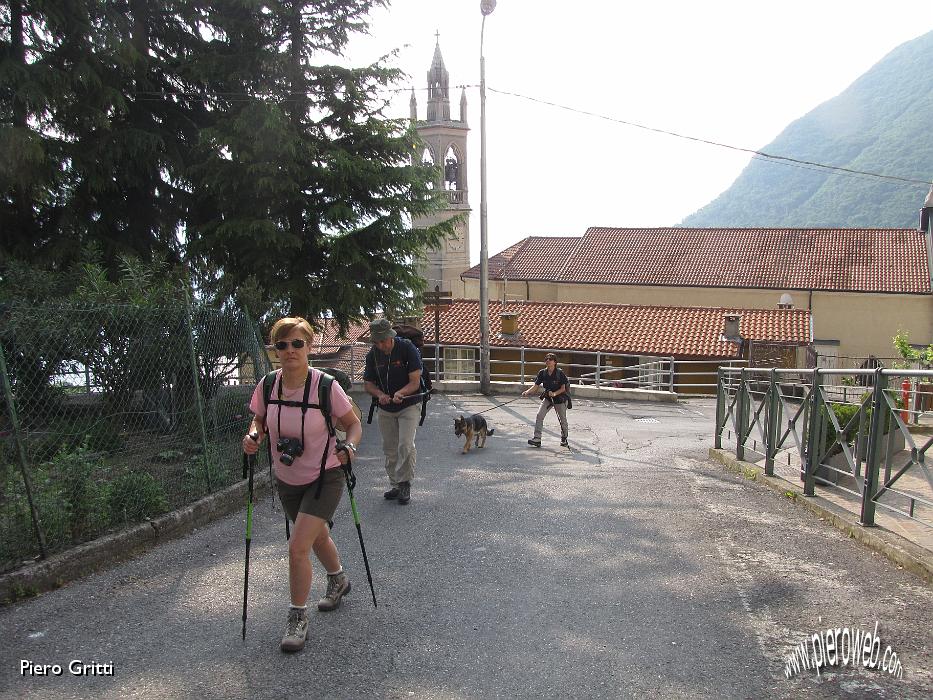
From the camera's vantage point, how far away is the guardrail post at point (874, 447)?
5.65 metres

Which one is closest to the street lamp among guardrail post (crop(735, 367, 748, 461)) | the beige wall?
guardrail post (crop(735, 367, 748, 461))

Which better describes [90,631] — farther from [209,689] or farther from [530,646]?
[530,646]

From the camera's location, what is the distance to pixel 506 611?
4.52 metres

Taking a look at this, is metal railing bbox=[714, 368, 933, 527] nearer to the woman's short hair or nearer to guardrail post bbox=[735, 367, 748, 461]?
guardrail post bbox=[735, 367, 748, 461]

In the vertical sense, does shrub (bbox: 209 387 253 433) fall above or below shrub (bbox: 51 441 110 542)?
above

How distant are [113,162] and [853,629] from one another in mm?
13811

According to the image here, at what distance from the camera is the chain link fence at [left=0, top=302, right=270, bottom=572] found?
536cm

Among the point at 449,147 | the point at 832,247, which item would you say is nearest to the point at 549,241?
the point at 449,147

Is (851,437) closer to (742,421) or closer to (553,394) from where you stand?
(742,421)

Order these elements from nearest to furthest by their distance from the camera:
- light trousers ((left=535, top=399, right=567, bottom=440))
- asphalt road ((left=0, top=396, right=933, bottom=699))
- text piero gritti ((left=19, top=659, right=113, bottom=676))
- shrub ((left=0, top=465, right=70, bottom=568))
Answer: asphalt road ((left=0, top=396, right=933, bottom=699))
text piero gritti ((left=19, top=659, right=113, bottom=676))
shrub ((left=0, top=465, right=70, bottom=568))
light trousers ((left=535, top=399, right=567, bottom=440))

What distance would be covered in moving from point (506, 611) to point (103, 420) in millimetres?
3843

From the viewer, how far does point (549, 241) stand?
58969 mm

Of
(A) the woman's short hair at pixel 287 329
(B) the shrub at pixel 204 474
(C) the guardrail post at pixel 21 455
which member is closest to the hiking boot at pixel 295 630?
(A) the woman's short hair at pixel 287 329

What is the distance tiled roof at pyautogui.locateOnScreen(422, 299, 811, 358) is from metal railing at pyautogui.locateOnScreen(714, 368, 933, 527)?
22718 mm
